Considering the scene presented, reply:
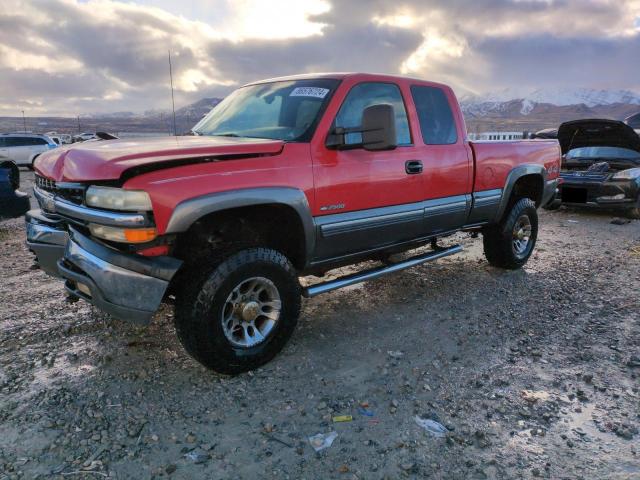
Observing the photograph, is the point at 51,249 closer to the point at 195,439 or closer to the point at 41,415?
the point at 41,415

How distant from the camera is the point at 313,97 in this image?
3.52 meters

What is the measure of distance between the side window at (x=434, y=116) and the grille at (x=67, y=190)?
2.80 metres

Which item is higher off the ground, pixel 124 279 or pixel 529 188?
pixel 529 188

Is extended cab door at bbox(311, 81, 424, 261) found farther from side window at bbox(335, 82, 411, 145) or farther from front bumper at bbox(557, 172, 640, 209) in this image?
front bumper at bbox(557, 172, 640, 209)

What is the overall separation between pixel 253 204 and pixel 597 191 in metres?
8.03

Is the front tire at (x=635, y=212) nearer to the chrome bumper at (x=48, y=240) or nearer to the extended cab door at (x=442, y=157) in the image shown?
the extended cab door at (x=442, y=157)

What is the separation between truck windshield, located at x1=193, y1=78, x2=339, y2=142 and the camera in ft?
11.2

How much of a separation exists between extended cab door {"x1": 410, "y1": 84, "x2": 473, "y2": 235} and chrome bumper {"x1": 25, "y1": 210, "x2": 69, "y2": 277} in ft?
9.31

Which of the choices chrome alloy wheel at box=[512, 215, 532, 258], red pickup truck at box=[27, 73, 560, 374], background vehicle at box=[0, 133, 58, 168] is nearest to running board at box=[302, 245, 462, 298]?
red pickup truck at box=[27, 73, 560, 374]

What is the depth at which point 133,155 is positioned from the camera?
266 cm

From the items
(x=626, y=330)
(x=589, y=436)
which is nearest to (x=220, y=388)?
(x=589, y=436)

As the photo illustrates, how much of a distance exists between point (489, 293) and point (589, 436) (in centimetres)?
230

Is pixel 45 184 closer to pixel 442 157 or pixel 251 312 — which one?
pixel 251 312

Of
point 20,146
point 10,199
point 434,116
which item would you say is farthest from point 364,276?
point 20,146
